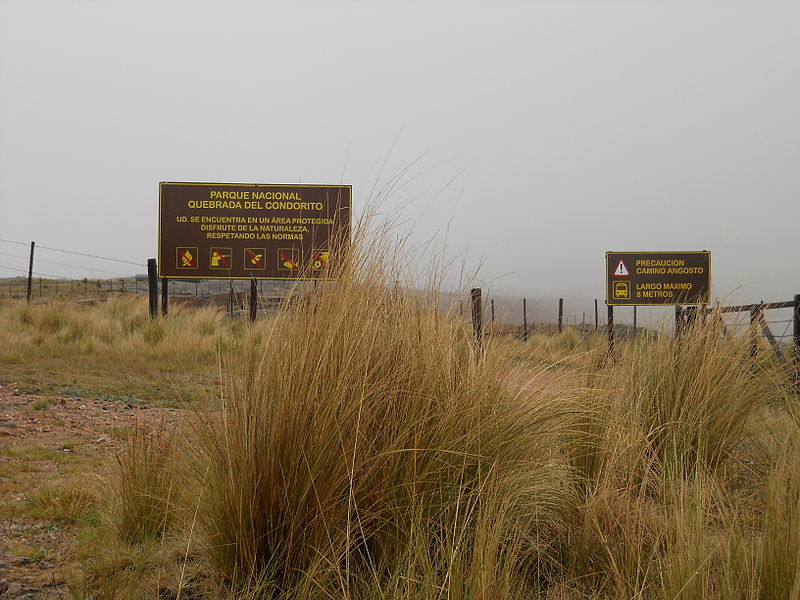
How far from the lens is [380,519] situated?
2303mm

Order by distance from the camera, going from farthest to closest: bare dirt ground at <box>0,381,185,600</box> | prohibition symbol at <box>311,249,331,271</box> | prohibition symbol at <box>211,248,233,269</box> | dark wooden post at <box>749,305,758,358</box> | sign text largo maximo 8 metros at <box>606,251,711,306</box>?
sign text largo maximo 8 metros at <box>606,251,711,306</box> → prohibition symbol at <box>211,248,233,269</box> → dark wooden post at <box>749,305,758,358</box> → prohibition symbol at <box>311,249,331,271</box> → bare dirt ground at <box>0,381,185,600</box>

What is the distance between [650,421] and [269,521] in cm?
258

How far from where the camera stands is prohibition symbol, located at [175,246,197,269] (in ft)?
51.1

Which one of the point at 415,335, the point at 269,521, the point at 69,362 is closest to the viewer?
the point at 269,521

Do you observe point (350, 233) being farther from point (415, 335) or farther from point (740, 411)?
point (740, 411)

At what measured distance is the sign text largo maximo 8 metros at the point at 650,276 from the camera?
1727cm

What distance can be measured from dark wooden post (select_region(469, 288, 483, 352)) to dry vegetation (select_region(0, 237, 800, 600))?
17 centimetres

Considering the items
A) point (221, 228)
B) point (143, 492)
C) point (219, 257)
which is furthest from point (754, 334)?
point (221, 228)

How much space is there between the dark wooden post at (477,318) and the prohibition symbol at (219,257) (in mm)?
12319

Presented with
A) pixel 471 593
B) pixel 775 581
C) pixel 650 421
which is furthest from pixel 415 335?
pixel 650 421

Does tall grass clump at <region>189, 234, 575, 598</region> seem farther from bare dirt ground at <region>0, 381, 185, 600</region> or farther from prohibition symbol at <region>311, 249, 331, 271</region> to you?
bare dirt ground at <region>0, 381, 185, 600</region>

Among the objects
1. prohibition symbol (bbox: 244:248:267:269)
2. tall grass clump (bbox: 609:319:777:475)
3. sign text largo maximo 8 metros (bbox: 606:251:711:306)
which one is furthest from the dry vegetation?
sign text largo maximo 8 metros (bbox: 606:251:711:306)

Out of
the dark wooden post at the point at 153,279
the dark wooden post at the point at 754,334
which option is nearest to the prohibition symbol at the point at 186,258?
the dark wooden post at the point at 153,279

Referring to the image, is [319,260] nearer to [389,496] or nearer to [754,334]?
[389,496]
